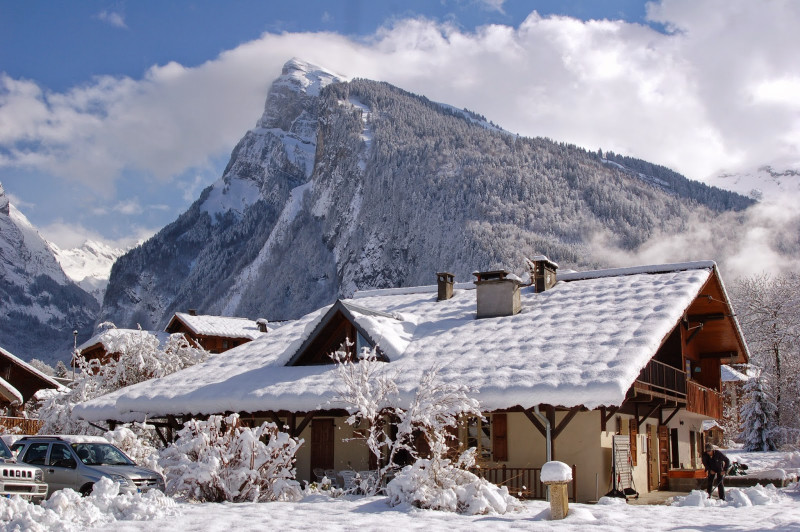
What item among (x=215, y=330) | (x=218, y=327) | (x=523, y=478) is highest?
(x=218, y=327)

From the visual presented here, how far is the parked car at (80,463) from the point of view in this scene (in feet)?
47.9

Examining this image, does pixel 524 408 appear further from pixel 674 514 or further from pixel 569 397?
pixel 674 514

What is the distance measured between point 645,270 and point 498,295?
179 inches

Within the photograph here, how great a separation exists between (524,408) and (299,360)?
743cm

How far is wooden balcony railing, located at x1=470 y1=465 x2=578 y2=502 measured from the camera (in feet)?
57.6

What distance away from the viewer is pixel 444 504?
43.4ft

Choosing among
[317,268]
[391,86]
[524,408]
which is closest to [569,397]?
[524,408]

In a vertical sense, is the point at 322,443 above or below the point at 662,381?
below

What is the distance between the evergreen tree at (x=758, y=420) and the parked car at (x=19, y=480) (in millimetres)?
42692

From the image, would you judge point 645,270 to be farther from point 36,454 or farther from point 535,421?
point 36,454

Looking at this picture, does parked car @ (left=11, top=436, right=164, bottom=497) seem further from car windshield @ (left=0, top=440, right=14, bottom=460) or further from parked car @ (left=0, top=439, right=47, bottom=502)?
car windshield @ (left=0, top=440, right=14, bottom=460)

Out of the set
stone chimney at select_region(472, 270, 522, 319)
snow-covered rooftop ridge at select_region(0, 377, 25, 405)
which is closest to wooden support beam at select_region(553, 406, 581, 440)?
stone chimney at select_region(472, 270, 522, 319)

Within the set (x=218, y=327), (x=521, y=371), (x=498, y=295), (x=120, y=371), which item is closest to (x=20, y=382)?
(x=120, y=371)

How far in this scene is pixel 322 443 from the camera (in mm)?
21547
